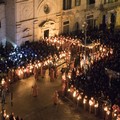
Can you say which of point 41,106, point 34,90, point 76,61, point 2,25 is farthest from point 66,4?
point 41,106

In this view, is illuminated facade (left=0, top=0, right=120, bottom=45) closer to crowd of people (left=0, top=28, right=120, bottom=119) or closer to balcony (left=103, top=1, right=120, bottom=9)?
balcony (left=103, top=1, right=120, bottom=9)

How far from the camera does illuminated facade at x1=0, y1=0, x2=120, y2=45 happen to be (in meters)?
46.2

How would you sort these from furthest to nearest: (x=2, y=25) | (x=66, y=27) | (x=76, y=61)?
(x=66, y=27) < (x=2, y=25) < (x=76, y=61)

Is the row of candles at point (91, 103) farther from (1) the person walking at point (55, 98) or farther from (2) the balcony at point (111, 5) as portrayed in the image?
(2) the balcony at point (111, 5)

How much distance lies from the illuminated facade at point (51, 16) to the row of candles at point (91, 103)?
13.4m

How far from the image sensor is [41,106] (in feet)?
116

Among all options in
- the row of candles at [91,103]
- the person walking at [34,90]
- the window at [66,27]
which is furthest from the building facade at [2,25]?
the row of candles at [91,103]

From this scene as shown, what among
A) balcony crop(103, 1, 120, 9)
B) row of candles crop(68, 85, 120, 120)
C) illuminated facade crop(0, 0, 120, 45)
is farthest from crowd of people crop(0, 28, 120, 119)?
balcony crop(103, 1, 120, 9)

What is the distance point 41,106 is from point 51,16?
→ 56.0 ft

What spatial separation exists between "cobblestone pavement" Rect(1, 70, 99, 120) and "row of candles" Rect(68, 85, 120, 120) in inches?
29.3

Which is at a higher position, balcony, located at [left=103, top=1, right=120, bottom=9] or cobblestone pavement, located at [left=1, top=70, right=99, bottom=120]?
balcony, located at [left=103, top=1, right=120, bottom=9]

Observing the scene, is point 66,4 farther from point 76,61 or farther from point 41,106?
point 41,106

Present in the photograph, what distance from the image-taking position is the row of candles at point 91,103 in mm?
32531

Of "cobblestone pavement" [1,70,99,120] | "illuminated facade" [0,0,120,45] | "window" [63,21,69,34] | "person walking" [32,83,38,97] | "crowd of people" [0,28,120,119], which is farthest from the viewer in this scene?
"window" [63,21,69,34]
